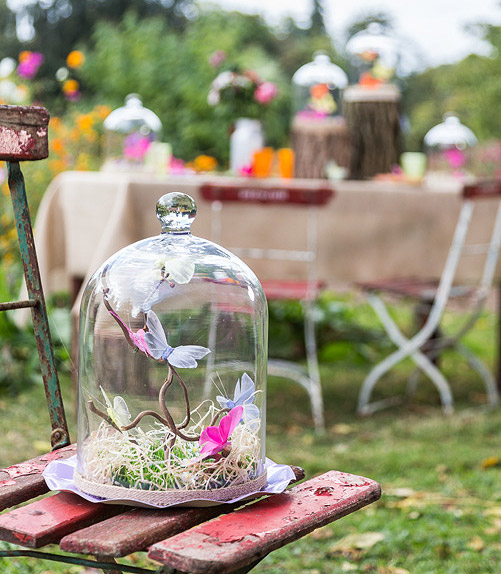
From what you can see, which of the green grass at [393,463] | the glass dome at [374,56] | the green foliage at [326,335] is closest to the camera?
the green grass at [393,463]

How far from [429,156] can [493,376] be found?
1.28 meters

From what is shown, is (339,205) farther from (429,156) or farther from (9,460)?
(9,460)

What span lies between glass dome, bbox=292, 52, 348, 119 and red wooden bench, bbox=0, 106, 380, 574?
358 centimetres

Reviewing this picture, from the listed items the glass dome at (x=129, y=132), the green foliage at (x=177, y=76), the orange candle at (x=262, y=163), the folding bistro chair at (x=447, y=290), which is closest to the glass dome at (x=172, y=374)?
the folding bistro chair at (x=447, y=290)

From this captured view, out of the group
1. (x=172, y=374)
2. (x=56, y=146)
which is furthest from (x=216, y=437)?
(x=56, y=146)

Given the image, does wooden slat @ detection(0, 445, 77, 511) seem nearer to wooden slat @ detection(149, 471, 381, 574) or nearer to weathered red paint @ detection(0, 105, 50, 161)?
wooden slat @ detection(149, 471, 381, 574)

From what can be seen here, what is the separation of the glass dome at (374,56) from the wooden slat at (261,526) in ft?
12.7

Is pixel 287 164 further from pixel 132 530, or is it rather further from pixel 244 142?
pixel 132 530

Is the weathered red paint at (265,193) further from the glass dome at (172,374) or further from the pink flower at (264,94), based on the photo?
the glass dome at (172,374)

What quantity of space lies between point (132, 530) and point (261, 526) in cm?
19

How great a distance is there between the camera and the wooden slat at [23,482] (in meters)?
1.51

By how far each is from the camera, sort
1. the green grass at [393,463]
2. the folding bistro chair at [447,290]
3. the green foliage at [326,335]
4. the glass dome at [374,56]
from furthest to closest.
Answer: the green foliage at [326,335]
the glass dome at [374,56]
the folding bistro chair at [447,290]
the green grass at [393,463]

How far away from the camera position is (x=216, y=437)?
1435 millimetres

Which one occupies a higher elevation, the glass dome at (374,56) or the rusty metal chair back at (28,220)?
the glass dome at (374,56)
